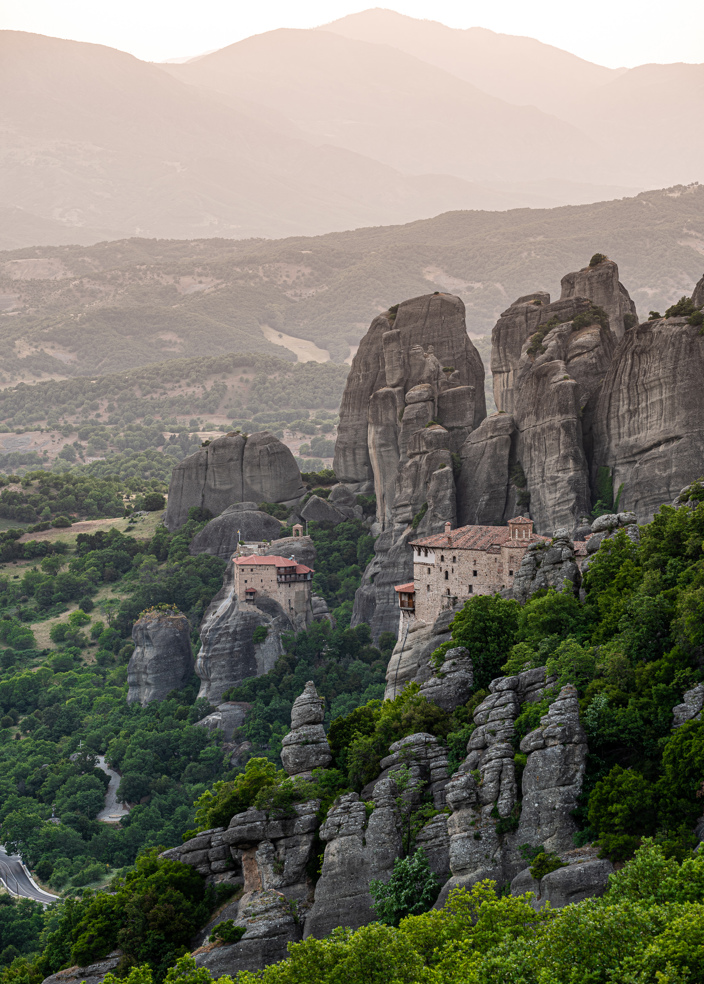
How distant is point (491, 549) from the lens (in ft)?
225

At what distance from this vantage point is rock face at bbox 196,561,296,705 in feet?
296

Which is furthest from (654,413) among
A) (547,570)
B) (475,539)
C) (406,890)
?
(406,890)

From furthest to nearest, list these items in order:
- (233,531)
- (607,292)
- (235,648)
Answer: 1. (233,531)
2. (607,292)
3. (235,648)

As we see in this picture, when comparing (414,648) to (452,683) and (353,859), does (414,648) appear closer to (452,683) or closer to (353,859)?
(452,683)

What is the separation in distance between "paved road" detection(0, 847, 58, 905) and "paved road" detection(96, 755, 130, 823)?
6287 mm

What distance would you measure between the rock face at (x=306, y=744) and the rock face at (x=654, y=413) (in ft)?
99.4

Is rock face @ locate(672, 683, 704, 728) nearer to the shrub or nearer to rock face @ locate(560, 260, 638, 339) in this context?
the shrub

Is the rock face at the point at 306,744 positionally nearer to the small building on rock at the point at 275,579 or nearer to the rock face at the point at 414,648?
the rock face at the point at 414,648

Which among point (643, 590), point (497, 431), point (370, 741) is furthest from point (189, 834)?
point (497, 431)

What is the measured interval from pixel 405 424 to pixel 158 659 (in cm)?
2508

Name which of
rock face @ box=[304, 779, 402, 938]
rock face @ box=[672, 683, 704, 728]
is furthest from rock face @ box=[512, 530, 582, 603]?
rock face @ box=[304, 779, 402, 938]

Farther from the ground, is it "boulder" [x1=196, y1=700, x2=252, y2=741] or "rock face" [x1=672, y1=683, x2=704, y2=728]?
"rock face" [x1=672, y1=683, x2=704, y2=728]

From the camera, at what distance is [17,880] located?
72000 mm

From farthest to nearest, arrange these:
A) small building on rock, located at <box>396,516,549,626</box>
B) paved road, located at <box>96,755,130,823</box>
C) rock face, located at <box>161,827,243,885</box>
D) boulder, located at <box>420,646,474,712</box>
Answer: paved road, located at <box>96,755,130,823</box> < small building on rock, located at <box>396,516,549,626</box> < boulder, located at <box>420,646,474,712</box> < rock face, located at <box>161,827,243,885</box>
